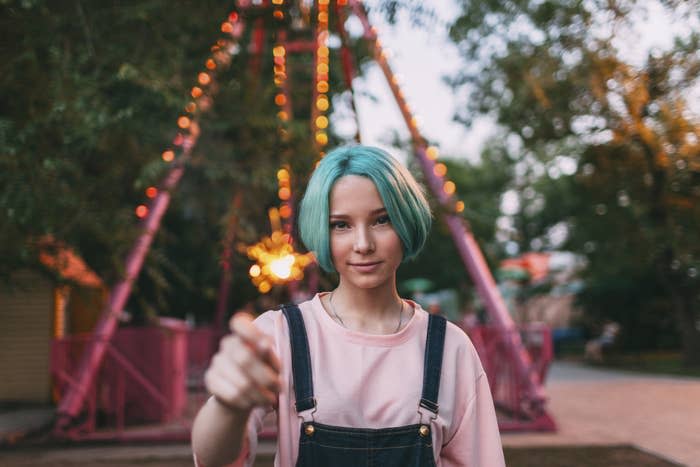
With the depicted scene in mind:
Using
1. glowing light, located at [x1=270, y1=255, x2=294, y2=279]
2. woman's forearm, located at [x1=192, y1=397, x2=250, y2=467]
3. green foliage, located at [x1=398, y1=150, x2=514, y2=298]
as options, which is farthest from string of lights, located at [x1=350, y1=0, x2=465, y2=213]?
green foliage, located at [x1=398, y1=150, x2=514, y2=298]

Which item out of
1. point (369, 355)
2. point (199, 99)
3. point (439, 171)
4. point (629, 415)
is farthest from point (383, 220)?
point (629, 415)

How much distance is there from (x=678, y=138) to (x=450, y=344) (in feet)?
41.0

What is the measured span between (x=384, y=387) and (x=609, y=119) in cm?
1358

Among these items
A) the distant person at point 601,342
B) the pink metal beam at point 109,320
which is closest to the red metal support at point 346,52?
the pink metal beam at point 109,320

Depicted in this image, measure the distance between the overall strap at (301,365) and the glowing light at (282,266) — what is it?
5.74 meters

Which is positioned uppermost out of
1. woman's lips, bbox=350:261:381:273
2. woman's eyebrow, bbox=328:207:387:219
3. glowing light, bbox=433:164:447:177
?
glowing light, bbox=433:164:447:177

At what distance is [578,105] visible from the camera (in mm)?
14227

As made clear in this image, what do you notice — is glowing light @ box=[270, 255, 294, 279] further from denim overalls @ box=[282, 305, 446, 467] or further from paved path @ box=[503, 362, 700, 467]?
denim overalls @ box=[282, 305, 446, 467]

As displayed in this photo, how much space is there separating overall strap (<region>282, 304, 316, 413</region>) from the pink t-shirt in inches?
0.7

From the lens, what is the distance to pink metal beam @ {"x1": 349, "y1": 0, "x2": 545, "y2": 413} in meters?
8.77

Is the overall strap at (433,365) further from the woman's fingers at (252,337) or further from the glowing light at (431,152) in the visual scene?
the glowing light at (431,152)

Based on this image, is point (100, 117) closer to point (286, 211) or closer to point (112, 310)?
point (112, 310)

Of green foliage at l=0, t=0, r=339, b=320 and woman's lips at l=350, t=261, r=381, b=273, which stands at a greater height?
green foliage at l=0, t=0, r=339, b=320

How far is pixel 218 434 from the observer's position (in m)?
1.39
